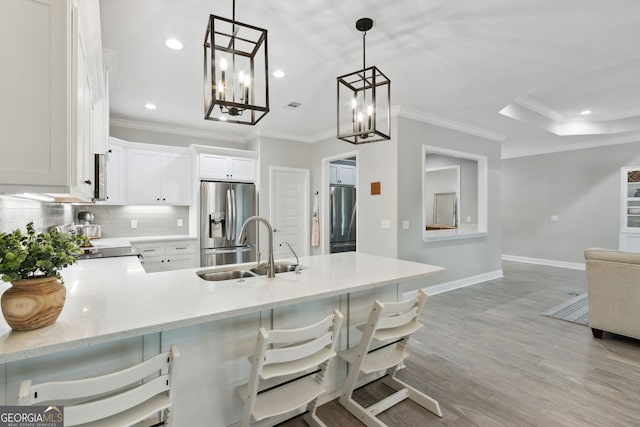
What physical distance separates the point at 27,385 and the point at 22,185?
67cm

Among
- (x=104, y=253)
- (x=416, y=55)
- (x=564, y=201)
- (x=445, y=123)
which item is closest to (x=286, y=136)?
(x=445, y=123)

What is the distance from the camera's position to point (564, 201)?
657 centimetres

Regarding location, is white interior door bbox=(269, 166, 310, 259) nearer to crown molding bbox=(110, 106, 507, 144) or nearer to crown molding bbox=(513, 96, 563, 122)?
crown molding bbox=(110, 106, 507, 144)

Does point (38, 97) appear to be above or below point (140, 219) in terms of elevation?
above

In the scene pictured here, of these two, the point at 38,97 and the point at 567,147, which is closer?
the point at 38,97

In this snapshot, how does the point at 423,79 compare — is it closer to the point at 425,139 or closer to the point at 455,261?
the point at 425,139

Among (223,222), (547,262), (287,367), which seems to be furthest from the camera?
(547,262)

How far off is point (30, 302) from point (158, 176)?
3964 mm

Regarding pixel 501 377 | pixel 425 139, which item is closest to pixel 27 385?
pixel 501 377

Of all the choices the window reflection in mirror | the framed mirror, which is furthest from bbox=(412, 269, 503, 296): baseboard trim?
the framed mirror

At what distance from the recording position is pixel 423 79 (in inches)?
129

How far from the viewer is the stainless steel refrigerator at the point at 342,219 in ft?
18.0

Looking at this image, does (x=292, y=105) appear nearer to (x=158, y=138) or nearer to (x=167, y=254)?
(x=158, y=138)

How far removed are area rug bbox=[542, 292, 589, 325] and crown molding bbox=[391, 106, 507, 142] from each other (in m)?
2.86
